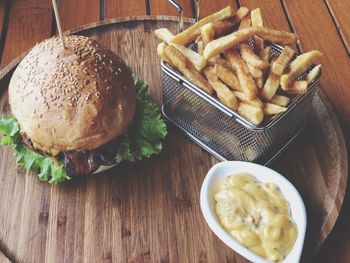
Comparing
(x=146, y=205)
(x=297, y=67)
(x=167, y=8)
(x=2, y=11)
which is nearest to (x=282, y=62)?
(x=297, y=67)

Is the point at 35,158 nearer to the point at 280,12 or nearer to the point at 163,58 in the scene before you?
the point at 163,58

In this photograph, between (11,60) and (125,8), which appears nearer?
(11,60)

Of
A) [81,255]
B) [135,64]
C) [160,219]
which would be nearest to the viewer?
[81,255]

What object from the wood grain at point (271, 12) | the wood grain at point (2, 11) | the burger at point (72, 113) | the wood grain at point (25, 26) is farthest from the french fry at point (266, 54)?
the wood grain at point (2, 11)

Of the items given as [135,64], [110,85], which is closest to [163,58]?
[110,85]

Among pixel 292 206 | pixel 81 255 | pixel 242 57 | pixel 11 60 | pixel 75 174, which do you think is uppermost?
pixel 11 60

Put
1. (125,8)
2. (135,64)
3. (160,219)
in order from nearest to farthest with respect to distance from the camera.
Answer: (160,219)
(135,64)
(125,8)
